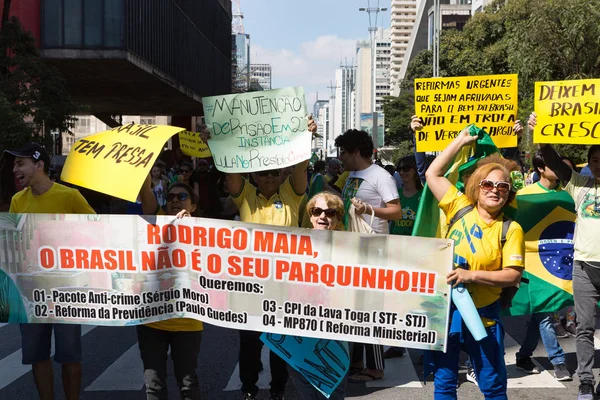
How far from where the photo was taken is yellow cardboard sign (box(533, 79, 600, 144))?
545 cm

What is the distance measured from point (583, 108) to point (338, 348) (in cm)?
266

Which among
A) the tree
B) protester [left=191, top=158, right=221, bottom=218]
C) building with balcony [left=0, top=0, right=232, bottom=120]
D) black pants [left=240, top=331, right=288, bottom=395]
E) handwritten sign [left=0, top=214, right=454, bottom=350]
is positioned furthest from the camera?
building with balcony [left=0, top=0, right=232, bottom=120]

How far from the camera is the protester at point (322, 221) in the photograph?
14.4 feet

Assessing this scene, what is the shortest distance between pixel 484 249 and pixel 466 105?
10.1ft

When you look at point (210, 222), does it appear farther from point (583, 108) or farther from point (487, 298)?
point (583, 108)

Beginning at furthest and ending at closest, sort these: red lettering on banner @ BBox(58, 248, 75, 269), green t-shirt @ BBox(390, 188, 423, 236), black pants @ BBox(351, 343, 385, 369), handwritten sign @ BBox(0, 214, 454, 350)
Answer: green t-shirt @ BBox(390, 188, 423, 236)
black pants @ BBox(351, 343, 385, 369)
red lettering on banner @ BBox(58, 248, 75, 269)
handwritten sign @ BBox(0, 214, 454, 350)

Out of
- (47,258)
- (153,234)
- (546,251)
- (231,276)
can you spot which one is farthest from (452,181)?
(47,258)

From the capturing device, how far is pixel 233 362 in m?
6.78

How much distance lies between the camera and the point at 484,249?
13.4 feet

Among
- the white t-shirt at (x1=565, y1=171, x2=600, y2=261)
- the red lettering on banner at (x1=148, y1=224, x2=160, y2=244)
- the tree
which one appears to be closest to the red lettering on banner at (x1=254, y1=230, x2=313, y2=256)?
the red lettering on banner at (x1=148, y1=224, x2=160, y2=244)

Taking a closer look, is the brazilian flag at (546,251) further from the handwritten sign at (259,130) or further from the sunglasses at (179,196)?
the sunglasses at (179,196)

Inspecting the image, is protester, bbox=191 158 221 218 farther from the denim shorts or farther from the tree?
the denim shorts

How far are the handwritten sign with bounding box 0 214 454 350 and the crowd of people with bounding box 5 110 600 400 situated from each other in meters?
0.14

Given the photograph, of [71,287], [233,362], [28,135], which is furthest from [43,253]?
[28,135]
